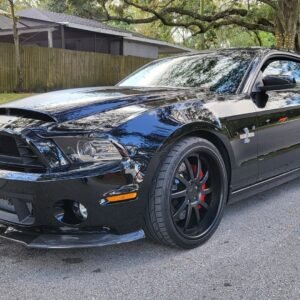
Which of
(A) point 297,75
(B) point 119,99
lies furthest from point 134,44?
(B) point 119,99

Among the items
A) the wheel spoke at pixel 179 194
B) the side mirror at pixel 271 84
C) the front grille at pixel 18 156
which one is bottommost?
the wheel spoke at pixel 179 194

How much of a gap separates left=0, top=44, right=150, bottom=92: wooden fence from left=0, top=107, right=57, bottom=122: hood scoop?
12.1 metres

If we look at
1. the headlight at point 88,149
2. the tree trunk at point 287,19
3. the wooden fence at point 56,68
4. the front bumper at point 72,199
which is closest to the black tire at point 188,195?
the front bumper at point 72,199

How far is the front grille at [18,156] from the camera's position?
274cm

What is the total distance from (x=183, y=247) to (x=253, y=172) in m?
1.02

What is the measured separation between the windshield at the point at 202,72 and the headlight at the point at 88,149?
1.42 metres

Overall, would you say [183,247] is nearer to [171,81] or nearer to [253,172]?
[253,172]

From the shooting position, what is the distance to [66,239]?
2.73m

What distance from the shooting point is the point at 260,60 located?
13.4 ft

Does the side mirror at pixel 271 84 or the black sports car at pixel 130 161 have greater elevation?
the side mirror at pixel 271 84

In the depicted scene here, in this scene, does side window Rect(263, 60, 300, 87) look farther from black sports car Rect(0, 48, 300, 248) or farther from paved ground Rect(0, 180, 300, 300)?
paved ground Rect(0, 180, 300, 300)

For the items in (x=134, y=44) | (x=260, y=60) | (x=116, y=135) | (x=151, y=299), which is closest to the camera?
(x=151, y=299)

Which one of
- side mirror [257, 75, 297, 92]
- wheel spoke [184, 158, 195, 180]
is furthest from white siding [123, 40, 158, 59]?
wheel spoke [184, 158, 195, 180]

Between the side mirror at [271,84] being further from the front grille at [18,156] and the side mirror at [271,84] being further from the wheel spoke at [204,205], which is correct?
the front grille at [18,156]
